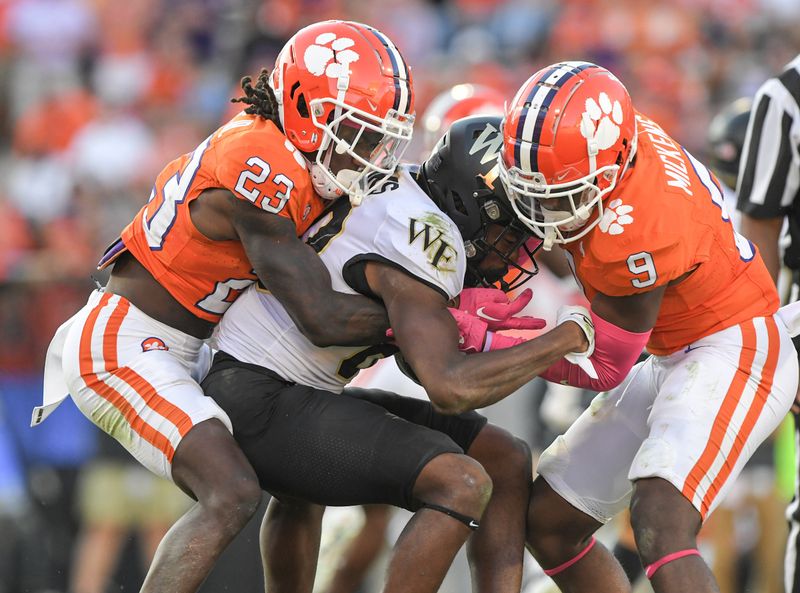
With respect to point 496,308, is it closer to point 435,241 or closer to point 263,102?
point 435,241

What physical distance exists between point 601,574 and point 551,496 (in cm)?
35

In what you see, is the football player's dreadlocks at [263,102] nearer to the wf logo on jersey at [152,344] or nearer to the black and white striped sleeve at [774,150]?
the wf logo on jersey at [152,344]

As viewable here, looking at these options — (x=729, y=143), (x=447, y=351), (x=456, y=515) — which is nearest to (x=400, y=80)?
(x=447, y=351)

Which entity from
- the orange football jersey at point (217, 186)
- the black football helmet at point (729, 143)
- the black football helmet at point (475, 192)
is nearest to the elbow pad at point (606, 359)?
the black football helmet at point (475, 192)

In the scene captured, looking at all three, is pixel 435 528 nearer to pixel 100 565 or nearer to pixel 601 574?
pixel 601 574

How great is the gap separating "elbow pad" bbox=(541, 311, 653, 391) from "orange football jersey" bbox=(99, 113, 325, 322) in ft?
3.25

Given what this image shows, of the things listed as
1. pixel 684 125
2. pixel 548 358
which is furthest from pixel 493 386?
pixel 684 125

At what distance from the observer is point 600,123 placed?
398 centimetres

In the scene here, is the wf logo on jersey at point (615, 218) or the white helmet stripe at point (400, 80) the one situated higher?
the white helmet stripe at point (400, 80)

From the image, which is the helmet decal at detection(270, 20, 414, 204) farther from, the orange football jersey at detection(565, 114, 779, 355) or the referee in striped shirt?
the referee in striped shirt

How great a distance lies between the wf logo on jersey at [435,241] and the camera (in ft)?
13.1

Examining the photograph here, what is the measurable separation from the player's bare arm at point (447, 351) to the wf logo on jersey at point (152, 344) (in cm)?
80

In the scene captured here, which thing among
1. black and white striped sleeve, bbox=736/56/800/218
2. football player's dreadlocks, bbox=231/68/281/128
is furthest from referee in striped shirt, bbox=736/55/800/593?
football player's dreadlocks, bbox=231/68/281/128

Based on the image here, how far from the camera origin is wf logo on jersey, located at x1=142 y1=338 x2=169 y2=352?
14.0 ft
